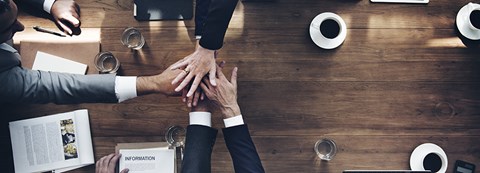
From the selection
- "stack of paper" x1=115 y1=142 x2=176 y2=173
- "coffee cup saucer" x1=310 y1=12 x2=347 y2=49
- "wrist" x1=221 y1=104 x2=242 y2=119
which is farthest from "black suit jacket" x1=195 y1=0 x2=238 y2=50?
"stack of paper" x1=115 y1=142 x2=176 y2=173

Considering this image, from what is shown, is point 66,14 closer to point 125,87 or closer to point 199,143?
point 125,87

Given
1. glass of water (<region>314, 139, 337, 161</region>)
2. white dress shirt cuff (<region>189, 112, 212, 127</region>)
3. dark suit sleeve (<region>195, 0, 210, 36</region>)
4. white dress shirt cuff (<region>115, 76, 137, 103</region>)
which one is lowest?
glass of water (<region>314, 139, 337, 161</region>)

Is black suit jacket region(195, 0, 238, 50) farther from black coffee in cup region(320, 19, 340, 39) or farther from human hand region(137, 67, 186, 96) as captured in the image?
black coffee in cup region(320, 19, 340, 39)

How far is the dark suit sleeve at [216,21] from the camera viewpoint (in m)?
1.57

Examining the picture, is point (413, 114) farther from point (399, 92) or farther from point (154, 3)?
point (154, 3)

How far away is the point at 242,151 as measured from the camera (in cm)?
165

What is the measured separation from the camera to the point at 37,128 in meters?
1.79

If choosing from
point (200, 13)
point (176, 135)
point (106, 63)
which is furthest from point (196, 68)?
point (106, 63)

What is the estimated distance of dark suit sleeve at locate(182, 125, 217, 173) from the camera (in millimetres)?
1629

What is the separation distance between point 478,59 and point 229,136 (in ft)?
4.21

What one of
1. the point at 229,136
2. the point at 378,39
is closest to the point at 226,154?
the point at 229,136

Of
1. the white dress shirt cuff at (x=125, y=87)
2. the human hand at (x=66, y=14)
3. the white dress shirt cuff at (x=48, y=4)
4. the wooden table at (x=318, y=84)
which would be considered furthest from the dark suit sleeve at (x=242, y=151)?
the white dress shirt cuff at (x=48, y=4)

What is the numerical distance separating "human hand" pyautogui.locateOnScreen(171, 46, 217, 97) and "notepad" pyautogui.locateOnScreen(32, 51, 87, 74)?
0.47 meters

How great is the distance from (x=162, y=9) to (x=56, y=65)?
22.0 inches
